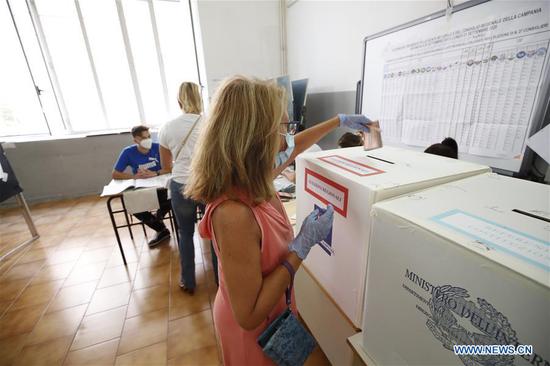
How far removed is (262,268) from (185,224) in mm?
1194

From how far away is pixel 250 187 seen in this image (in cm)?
63

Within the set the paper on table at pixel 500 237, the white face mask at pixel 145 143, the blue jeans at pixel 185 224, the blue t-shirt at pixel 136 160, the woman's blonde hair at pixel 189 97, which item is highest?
the woman's blonde hair at pixel 189 97

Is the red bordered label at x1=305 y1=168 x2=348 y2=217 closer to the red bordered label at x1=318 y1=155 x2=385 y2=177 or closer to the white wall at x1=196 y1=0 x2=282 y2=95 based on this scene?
the red bordered label at x1=318 y1=155 x2=385 y2=177

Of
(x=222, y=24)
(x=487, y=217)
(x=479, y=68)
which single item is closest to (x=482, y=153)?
(x=479, y=68)

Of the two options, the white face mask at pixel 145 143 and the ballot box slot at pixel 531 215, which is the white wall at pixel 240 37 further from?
the ballot box slot at pixel 531 215

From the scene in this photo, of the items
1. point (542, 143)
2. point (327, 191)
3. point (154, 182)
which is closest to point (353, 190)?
point (327, 191)

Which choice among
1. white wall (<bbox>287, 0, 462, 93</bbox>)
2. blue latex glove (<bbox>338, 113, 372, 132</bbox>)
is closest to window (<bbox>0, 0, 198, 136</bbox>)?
white wall (<bbox>287, 0, 462, 93</bbox>)

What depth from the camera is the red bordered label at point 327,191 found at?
0.66 meters

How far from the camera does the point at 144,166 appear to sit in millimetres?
2475

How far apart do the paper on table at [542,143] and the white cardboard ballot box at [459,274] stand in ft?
1.56

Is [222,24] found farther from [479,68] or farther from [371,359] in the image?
[371,359]

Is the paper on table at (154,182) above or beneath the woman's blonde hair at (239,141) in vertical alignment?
beneath

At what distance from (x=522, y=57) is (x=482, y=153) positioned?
38 cm

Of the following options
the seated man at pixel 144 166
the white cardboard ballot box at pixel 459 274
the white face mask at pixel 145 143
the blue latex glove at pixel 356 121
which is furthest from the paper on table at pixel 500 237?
the white face mask at pixel 145 143
